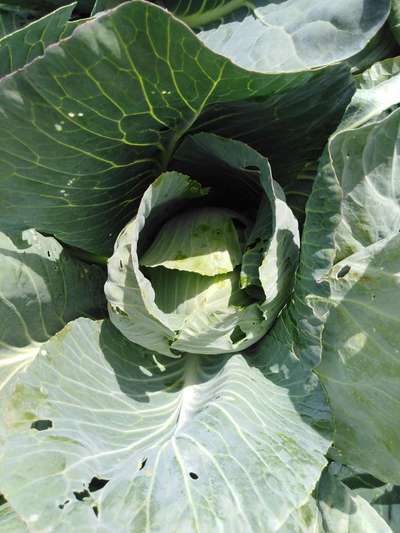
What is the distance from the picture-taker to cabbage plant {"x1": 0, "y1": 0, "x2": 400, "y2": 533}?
1.11 metres

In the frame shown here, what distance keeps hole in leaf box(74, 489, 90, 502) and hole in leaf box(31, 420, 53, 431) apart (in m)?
0.18

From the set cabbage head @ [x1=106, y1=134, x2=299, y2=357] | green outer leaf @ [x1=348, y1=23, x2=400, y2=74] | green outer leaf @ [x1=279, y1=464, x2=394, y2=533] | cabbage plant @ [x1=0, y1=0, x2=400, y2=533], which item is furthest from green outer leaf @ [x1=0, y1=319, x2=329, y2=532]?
green outer leaf @ [x1=348, y1=23, x2=400, y2=74]

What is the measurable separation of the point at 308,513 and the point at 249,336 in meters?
0.40

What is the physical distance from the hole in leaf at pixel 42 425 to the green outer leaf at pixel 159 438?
0.07 feet

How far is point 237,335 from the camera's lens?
1.40m

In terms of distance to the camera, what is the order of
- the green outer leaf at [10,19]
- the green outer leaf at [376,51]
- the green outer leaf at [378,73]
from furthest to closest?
the green outer leaf at [10,19], the green outer leaf at [376,51], the green outer leaf at [378,73]

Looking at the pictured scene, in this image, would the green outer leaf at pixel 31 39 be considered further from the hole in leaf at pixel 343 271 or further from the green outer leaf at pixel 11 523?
the green outer leaf at pixel 11 523

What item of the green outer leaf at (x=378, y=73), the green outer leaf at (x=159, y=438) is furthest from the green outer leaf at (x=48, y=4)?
the green outer leaf at (x=159, y=438)

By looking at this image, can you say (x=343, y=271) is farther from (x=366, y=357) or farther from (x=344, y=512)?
(x=344, y=512)

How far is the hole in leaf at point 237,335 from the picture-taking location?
4.58 ft

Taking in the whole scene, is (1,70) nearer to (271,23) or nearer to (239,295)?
(271,23)

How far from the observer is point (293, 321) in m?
1.32

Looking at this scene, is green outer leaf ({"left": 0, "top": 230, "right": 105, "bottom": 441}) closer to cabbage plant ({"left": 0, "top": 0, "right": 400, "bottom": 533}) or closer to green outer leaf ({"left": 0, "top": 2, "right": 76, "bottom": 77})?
cabbage plant ({"left": 0, "top": 0, "right": 400, "bottom": 533})

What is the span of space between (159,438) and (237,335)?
0.29 metres
